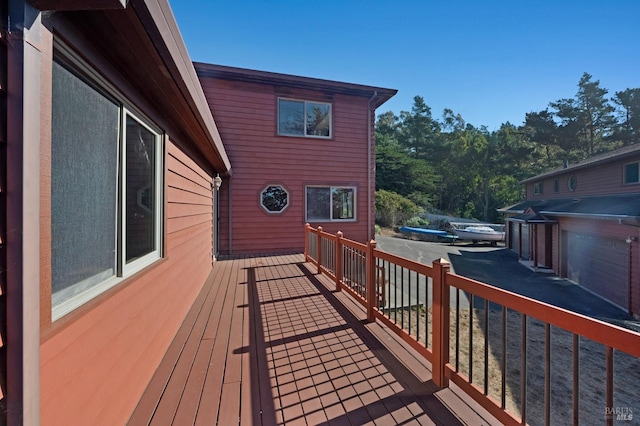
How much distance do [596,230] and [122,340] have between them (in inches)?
510

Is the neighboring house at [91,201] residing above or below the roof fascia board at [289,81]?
below

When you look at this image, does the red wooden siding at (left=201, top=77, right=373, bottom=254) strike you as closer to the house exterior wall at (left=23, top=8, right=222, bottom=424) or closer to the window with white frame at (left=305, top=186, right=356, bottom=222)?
the window with white frame at (left=305, top=186, right=356, bottom=222)

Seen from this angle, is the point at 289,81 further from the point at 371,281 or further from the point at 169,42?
the point at 169,42

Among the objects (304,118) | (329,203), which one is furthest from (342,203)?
(304,118)

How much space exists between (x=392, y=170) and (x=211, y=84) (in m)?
21.5

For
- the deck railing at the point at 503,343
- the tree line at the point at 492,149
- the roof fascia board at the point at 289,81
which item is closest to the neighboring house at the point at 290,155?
the roof fascia board at the point at 289,81

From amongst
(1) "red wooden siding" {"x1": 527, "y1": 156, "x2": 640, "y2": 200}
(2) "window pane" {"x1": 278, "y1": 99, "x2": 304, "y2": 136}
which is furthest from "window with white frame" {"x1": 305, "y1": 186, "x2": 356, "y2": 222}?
(1) "red wooden siding" {"x1": 527, "y1": 156, "x2": 640, "y2": 200}

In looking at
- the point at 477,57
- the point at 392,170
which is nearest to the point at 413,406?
the point at 477,57

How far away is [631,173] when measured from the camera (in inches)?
432

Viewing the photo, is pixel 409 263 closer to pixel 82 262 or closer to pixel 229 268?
pixel 82 262

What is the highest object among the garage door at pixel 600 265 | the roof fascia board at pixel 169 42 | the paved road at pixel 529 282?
the roof fascia board at pixel 169 42

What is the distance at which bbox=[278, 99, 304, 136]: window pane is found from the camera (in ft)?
26.8

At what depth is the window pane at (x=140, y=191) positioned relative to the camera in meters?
1.91

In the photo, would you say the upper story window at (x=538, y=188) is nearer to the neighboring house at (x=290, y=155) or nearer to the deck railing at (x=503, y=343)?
the deck railing at (x=503, y=343)
